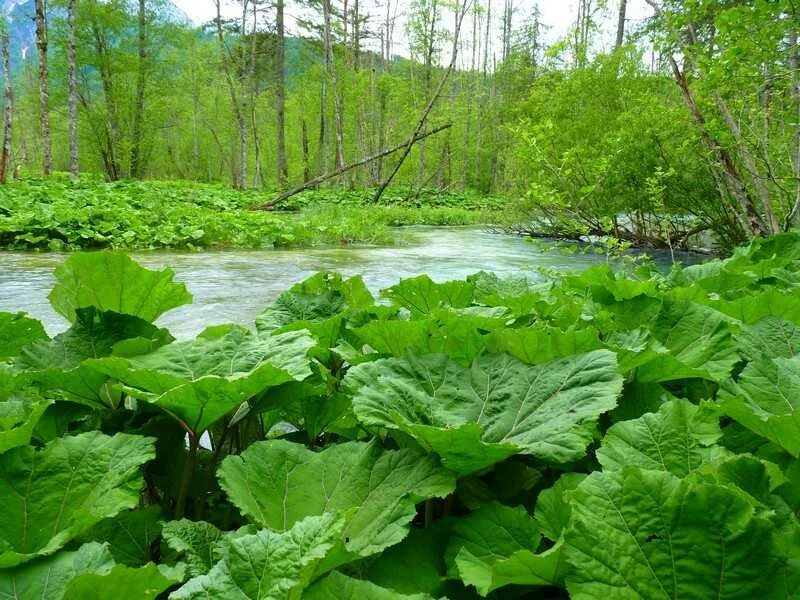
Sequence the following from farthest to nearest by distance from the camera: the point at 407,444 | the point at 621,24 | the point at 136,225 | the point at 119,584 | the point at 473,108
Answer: the point at 473,108 → the point at 621,24 → the point at 136,225 → the point at 407,444 → the point at 119,584

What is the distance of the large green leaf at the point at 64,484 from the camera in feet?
2.01

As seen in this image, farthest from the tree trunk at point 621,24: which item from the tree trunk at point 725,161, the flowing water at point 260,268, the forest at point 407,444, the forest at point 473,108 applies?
the forest at point 407,444

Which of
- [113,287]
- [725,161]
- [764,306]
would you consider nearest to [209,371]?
[113,287]

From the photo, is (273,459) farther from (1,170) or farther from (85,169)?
(85,169)

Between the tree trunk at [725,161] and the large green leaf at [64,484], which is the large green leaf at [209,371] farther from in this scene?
the tree trunk at [725,161]

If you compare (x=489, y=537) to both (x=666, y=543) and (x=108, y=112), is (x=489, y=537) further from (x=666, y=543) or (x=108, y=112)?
(x=108, y=112)

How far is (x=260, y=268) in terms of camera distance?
6.13 metres

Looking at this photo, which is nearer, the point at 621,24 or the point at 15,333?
the point at 15,333

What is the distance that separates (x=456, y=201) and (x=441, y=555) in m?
21.3

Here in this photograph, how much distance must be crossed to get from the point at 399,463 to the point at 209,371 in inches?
13.0

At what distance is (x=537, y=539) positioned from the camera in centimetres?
62

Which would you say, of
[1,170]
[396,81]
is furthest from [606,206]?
[396,81]

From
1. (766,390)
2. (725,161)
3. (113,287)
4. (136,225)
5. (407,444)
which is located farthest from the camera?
(136,225)

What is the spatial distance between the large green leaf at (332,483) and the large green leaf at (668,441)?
0.19m
